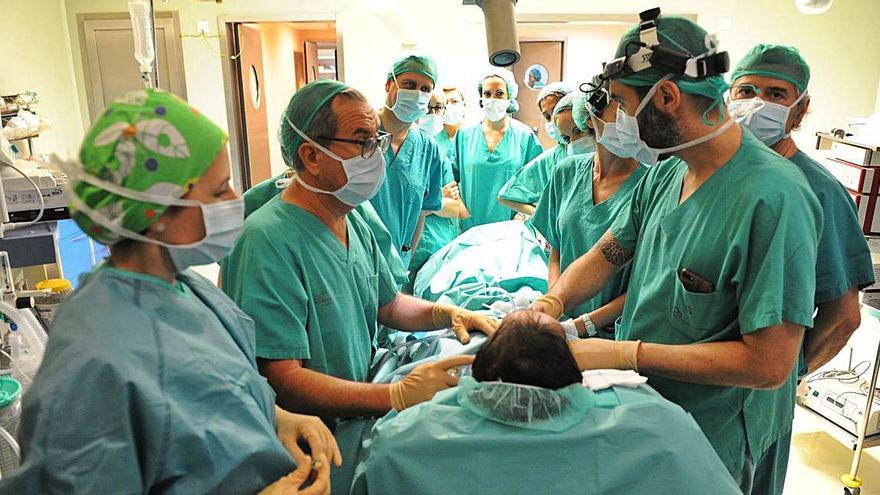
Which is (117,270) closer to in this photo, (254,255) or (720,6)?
(254,255)

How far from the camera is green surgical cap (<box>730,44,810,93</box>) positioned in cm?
173

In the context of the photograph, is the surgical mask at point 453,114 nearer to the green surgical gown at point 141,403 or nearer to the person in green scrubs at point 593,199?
the person in green scrubs at point 593,199

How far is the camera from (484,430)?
1037 millimetres

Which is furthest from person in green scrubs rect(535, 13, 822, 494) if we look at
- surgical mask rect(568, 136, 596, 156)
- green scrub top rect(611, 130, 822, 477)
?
surgical mask rect(568, 136, 596, 156)

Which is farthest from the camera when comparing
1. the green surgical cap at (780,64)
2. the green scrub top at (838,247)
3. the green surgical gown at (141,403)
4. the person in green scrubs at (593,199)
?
the person in green scrubs at (593,199)

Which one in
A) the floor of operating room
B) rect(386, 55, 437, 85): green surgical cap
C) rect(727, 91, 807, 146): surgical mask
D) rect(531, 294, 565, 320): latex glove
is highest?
rect(386, 55, 437, 85): green surgical cap

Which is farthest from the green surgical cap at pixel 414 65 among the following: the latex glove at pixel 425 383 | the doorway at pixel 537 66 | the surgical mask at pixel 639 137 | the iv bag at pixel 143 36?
the doorway at pixel 537 66

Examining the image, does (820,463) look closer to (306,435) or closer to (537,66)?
(306,435)

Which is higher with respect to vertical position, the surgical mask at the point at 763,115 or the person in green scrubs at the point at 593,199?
the surgical mask at the point at 763,115

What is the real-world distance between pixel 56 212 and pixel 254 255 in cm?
220

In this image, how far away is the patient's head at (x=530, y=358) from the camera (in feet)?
3.42

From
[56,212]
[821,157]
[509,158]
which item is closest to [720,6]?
[821,157]

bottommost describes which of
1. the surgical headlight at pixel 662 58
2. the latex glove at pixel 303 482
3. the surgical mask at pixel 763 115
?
the latex glove at pixel 303 482

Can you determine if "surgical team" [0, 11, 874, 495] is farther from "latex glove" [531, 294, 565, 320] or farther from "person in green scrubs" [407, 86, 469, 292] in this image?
"person in green scrubs" [407, 86, 469, 292]
